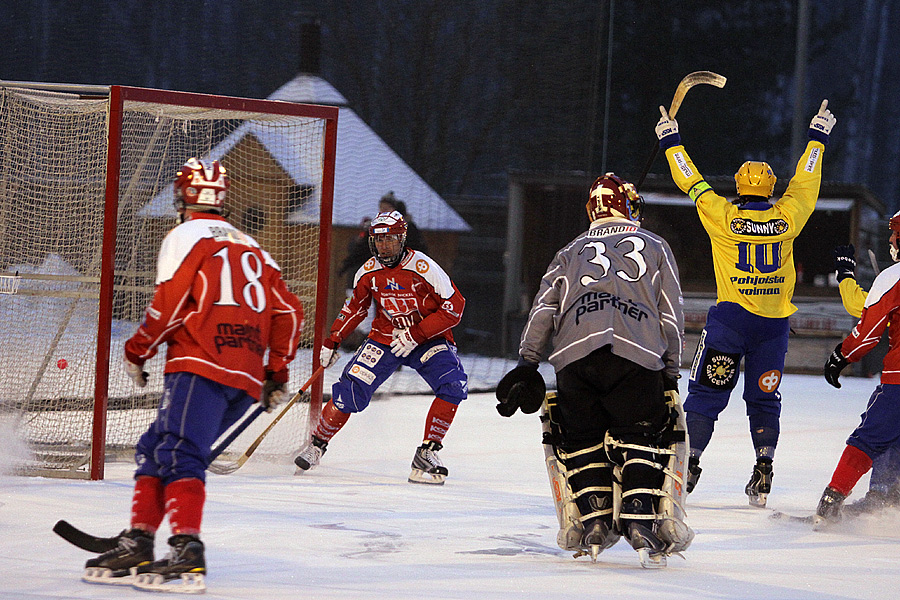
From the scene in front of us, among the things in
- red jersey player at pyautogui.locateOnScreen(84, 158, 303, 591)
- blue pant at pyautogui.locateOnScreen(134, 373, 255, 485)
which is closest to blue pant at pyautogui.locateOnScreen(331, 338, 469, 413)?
red jersey player at pyautogui.locateOnScreen(84, 158, 303, 591)

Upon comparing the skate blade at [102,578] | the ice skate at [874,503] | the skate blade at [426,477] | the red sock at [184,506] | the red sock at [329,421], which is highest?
the red sock at [184,506]

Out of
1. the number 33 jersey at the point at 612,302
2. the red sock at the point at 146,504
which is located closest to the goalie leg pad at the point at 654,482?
the number 33 jersey at the point at 612,302

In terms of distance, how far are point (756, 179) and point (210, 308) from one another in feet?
9.79

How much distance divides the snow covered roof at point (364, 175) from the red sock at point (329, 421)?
277 inches

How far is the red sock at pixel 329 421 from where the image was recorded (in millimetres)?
5793

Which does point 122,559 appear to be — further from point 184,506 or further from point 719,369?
point 719,369

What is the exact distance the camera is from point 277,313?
3.61 meters

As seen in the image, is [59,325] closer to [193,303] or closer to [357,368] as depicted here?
[357,368]

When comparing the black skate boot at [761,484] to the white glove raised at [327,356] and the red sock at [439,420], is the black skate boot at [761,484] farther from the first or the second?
the white glove raised at [327,356]

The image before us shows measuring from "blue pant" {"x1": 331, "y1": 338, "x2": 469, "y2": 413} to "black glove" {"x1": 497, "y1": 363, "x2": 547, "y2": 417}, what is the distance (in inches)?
72.5

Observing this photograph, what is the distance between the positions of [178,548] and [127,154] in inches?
173

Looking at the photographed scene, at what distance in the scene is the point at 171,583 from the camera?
3371 millimetres

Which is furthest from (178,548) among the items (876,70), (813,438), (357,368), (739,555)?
(876,70)

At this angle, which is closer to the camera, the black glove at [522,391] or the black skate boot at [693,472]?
the black glove at [522,391]
